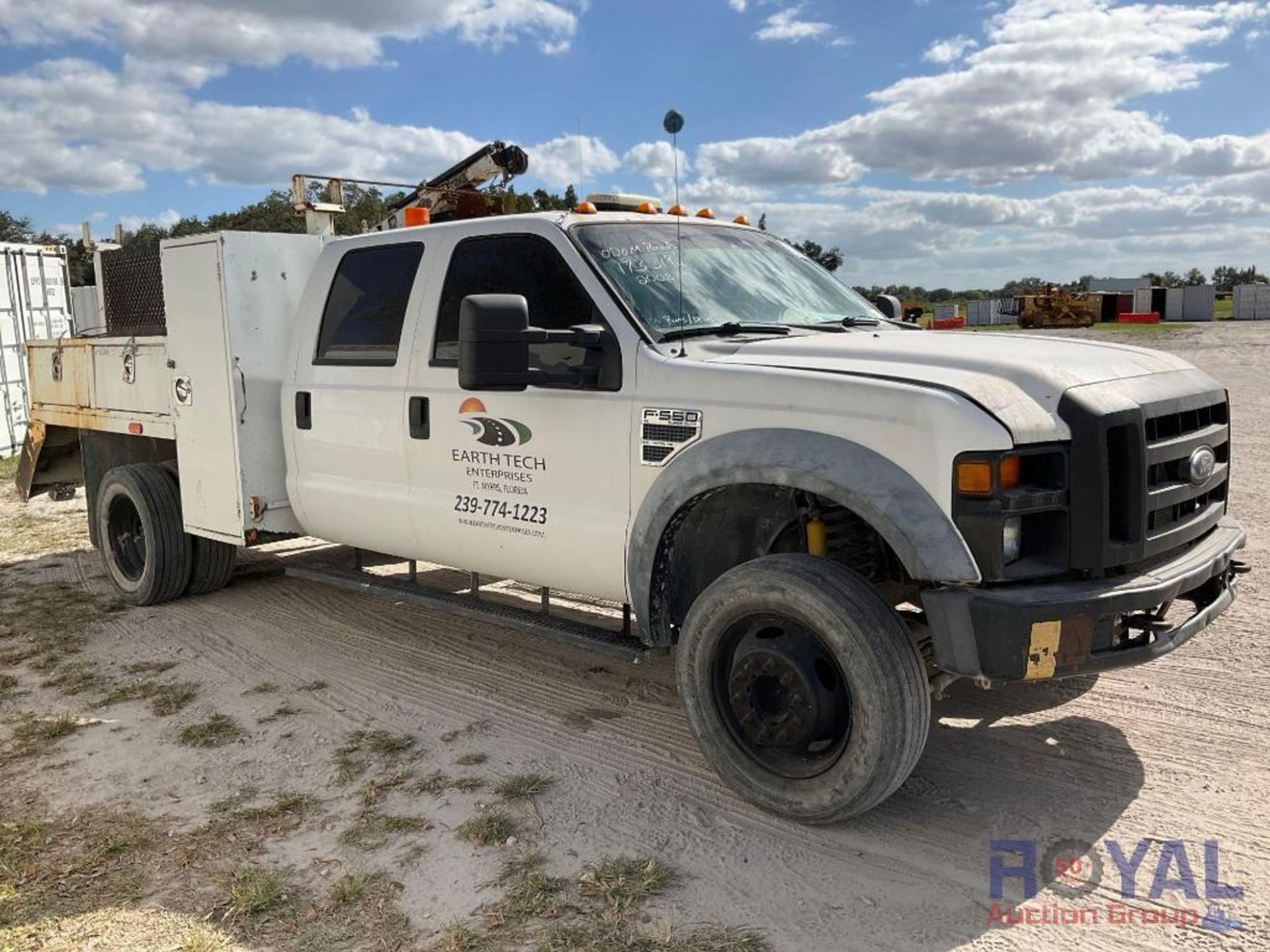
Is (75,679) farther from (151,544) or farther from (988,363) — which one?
(988,363)

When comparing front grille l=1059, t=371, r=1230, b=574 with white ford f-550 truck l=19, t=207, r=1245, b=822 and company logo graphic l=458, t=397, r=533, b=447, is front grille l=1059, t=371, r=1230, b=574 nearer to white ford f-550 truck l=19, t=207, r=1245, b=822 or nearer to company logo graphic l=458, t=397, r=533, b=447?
white ford f-550 truck l=19, t=207, r=1245, b=822

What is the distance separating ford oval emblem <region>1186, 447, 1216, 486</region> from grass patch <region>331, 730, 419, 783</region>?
3.12 metres

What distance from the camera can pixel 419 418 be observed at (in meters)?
4.86

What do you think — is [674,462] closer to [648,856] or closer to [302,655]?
[648,856]

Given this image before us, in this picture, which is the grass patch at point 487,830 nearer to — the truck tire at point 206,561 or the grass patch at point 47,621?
the grass patch at point 47,621

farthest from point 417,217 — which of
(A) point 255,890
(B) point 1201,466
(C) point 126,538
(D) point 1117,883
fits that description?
(D) point 1117,883

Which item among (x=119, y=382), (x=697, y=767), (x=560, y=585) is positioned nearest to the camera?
(x=697, y=767)

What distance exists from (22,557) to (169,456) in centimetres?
258

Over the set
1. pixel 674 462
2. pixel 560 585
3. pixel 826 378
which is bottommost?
pixel 560 585

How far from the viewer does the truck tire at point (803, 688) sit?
3365mm

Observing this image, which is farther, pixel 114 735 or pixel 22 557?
pixel 22 557

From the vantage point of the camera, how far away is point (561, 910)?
317cm

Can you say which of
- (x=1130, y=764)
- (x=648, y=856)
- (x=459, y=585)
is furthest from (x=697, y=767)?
(x=459, y=585)

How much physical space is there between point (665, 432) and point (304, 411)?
245 cm
